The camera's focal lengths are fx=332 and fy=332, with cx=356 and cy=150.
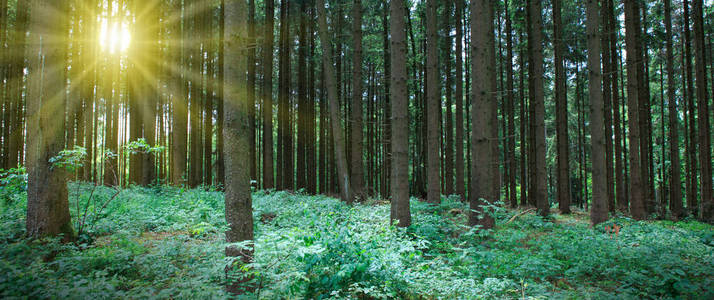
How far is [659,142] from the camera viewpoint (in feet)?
81.0

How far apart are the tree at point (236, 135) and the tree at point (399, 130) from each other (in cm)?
402

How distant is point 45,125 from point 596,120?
13290 millimetres

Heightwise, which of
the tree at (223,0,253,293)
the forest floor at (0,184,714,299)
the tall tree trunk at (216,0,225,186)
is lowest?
the forest floor at (0,184,714,299)

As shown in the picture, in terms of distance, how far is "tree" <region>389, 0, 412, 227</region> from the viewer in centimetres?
787

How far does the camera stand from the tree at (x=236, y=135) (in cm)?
457

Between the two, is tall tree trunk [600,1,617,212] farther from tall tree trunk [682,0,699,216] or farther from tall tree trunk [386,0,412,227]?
tall tree trunk [386,0,412,227]

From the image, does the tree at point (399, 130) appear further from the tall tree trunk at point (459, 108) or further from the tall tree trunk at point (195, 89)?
the tall tree trunk at point (195, 89)

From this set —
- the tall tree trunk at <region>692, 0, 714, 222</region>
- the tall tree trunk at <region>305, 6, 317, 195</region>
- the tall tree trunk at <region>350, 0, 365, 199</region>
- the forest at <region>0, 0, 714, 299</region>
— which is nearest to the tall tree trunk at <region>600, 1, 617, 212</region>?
the forest at <region>0, 0, 714, 299</region>

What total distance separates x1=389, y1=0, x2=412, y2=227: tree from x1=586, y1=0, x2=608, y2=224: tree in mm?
6205

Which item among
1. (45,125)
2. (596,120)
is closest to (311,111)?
(596,120)

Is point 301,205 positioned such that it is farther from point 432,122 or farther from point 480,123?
point 480,123

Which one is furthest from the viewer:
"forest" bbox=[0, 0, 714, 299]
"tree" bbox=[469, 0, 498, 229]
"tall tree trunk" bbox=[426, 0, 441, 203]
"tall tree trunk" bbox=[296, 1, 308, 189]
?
"tall tree trunk" bbox=[296, 1, 308, 189]

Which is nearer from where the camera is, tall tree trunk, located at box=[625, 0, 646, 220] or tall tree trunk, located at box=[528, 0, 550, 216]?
tall tree trunk, located at box=[528, 0, 550, 216]

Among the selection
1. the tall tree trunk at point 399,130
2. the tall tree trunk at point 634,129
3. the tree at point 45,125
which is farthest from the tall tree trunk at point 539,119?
the tree at point 45,125
